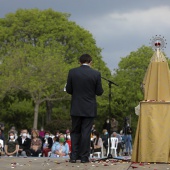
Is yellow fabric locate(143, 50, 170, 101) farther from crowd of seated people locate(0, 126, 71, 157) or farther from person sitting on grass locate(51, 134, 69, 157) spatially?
person sitting on grass locate(51, 134, 69, 157)

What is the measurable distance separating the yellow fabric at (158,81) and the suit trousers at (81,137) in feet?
5.87

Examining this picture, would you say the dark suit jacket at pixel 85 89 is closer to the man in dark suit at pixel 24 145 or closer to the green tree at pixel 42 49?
the man in dark suit at pixel 24 145

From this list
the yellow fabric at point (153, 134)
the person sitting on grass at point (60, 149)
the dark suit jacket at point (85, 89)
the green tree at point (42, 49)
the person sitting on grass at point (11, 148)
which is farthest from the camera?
the green tree at point (42, 49)

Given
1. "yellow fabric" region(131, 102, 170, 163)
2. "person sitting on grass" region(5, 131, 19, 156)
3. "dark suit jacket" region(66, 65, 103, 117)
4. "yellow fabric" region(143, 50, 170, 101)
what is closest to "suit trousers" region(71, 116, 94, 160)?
"dark suit jacket" region(66, 65, 103, 117)

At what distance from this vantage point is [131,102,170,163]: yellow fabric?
11.9m

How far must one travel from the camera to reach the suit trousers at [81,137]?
11211 millimetres

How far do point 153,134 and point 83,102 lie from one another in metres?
1.69

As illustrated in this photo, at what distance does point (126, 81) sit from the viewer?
211 feet

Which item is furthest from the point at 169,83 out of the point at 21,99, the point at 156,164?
the point at 21,99

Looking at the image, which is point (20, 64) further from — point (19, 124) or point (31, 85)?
point (19, 124)

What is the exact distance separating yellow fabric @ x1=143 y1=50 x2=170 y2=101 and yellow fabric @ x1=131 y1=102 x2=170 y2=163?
342 millimetres

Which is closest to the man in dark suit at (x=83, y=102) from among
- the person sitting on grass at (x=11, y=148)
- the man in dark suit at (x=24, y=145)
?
the person sitting on grass at (x=11, y=148)

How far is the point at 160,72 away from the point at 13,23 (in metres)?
50.5

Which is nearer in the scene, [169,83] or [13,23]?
[169,83]
